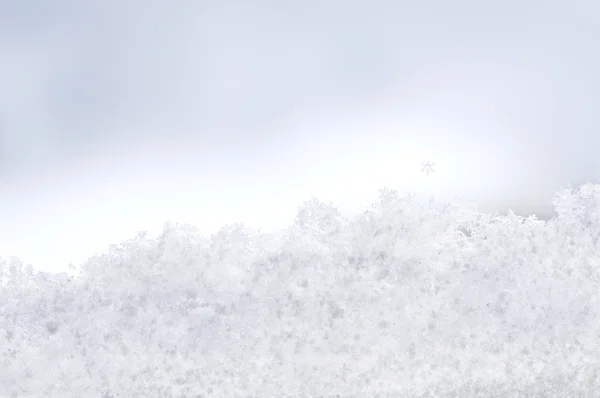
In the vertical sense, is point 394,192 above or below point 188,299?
above

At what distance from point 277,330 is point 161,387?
64cm

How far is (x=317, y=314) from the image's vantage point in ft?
13.7

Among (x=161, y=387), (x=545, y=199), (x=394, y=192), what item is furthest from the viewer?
(x=545, y=199)

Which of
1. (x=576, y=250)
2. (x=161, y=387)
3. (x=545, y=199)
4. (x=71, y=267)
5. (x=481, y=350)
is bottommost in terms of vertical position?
(x=161, y=387)

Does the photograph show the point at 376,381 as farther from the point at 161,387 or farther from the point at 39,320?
the point at 39,320

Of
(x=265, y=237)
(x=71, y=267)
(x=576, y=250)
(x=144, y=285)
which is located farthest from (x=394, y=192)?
(x=71, y=267)

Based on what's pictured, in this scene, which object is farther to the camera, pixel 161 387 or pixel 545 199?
pixel 545 199

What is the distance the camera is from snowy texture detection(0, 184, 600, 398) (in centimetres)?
411

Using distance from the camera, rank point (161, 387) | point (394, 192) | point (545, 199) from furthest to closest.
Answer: point (545, 199) < point (394, 192) < point (161, 387)

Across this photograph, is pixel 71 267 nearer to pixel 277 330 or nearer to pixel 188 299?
pixel 188 299

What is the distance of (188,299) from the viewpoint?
13.7 feet

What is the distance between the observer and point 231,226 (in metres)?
4.34

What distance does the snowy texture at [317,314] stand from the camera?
4113mm

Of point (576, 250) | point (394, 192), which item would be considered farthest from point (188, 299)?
point (576, 250)
